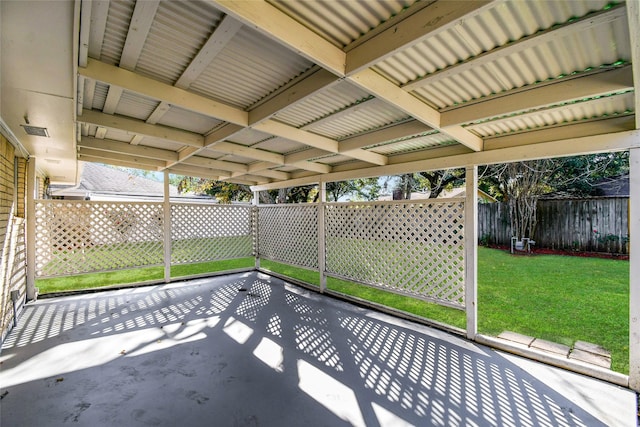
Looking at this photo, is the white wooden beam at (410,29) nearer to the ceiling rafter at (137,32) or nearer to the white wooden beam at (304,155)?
the ceiling rafter at (137,32)

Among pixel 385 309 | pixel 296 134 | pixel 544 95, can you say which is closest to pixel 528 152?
pixel 544 95

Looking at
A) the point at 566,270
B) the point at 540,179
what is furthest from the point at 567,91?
the point at 540,179

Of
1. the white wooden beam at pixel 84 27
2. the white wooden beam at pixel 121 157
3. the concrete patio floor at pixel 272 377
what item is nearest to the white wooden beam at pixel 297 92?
the white wooden beam at pixel 84 27

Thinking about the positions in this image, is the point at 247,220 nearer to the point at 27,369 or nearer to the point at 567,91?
the point at 27,369

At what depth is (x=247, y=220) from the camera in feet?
25.9

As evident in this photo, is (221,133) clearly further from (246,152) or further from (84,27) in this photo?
(84,27)

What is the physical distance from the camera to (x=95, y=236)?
18.2 ft

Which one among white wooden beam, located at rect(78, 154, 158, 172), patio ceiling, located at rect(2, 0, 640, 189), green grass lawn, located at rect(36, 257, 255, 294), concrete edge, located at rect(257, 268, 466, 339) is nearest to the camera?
patio ceiling, located at rect(2, 0, 640, 189)

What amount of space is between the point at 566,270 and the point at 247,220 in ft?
27.7

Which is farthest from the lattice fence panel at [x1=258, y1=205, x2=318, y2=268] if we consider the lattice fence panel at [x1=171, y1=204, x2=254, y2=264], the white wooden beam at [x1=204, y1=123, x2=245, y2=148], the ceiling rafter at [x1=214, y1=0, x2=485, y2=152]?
the ceiling rafter at [x1=214, y1=0, x2=485, y2=152]

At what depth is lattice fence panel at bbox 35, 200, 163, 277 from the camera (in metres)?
5.13

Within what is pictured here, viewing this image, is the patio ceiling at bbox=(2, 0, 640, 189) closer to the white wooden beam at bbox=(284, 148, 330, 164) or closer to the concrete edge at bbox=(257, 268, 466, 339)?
the white wooden beam at bbox=(284, 148, 330, 164)

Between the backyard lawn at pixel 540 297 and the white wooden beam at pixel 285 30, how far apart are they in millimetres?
3986

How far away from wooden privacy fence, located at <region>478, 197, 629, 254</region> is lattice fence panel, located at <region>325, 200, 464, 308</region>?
7.59 meters
